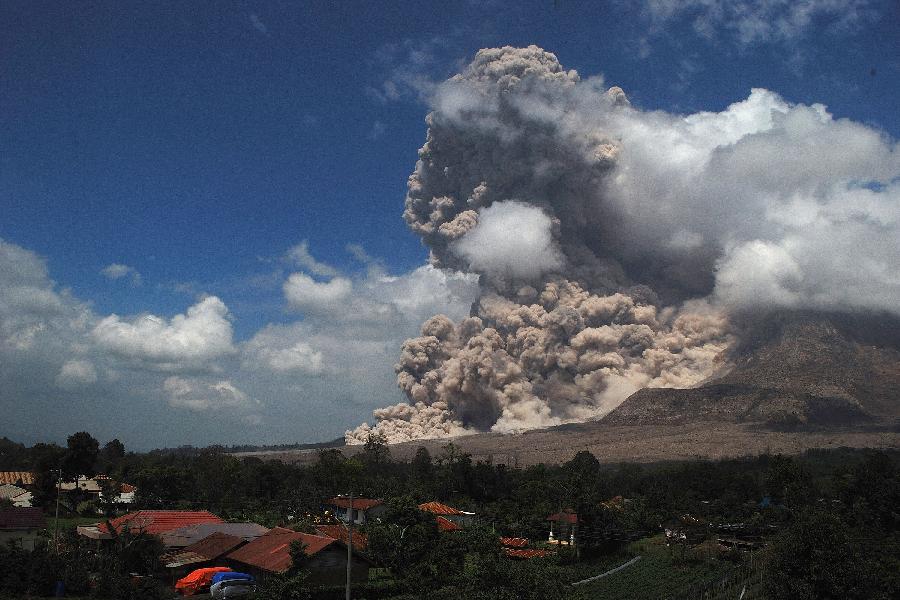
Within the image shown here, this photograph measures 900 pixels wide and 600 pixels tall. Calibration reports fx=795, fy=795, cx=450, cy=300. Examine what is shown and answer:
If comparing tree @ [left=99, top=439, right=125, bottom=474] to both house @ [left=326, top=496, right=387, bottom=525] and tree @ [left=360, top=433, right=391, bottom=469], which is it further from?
house @ [left=326, top=496, right=387, bottom=525]

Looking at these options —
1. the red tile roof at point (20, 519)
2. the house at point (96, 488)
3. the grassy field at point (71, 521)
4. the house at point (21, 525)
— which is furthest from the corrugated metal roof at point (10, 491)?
the house at point (21, 525)

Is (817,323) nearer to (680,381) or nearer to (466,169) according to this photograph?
(680,381)

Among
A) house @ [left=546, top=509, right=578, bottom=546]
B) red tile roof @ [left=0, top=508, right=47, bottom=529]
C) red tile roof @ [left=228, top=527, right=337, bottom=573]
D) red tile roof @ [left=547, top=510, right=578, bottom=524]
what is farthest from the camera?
red tile roof @ [left=547, top=510, right=578, bottom=524]

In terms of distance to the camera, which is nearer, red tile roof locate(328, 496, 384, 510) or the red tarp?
the red tarp

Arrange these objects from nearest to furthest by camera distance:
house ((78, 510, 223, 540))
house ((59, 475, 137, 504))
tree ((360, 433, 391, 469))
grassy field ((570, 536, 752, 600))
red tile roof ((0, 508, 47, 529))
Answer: grassy field ((570, 536, 752, 600)), red tile roof ((0, 508, 47, 529)), house ((78, 510, 223, 540)), house ((59, 475, 137, 504)), tree ((360, 433, 391, 469))

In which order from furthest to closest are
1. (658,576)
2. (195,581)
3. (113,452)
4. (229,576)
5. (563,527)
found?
(113,452)
(563,527)
(658,576)
(195,581)
(229,576)

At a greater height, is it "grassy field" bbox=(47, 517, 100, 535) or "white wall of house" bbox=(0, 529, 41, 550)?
"white wall of house" bbox=(0, 529, 41, 550)

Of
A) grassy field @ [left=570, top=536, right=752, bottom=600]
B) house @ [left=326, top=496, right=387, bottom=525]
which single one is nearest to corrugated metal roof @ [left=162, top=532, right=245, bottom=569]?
grassy field @ [left=570, top=536, right=752, bottom=600]

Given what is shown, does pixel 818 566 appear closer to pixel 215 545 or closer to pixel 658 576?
pixel 658 576

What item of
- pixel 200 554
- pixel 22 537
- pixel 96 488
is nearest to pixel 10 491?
pixel 96 488
